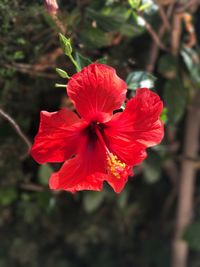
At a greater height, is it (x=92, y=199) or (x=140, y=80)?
(x=140, y=80)

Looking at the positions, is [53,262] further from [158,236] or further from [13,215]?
[158,236]

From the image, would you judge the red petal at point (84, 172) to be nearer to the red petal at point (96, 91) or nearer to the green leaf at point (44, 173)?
the red petal at point (96, 91)

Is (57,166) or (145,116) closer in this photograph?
(145,116)

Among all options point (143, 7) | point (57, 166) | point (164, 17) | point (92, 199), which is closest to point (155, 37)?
point (164, 17)

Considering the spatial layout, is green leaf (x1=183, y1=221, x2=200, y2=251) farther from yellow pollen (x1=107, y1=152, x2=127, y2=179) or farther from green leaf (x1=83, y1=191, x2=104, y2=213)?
yellow pollen (x1=107, y1=152, x2=127, y2=179)

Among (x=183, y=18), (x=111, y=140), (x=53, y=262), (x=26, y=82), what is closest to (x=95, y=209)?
(x=53, y=262)

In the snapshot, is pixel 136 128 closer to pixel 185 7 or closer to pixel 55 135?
pixel 55 135

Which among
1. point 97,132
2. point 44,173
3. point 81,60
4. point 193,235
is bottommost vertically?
point 193,235
